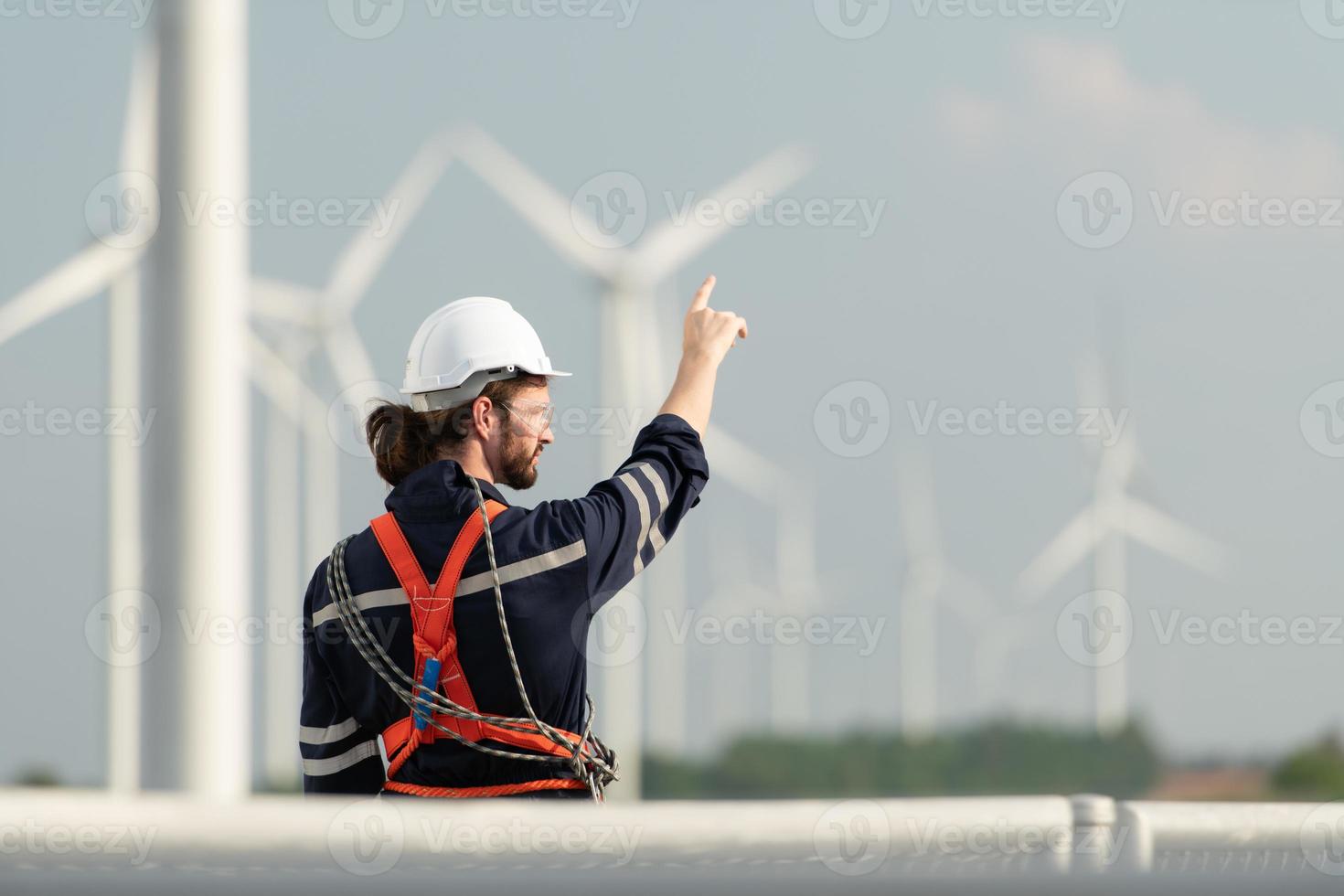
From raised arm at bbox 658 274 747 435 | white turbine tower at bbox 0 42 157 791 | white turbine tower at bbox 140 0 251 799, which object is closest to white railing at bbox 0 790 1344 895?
raised arm at bbox 658 274 747 435

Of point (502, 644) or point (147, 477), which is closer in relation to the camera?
point (502, 644)

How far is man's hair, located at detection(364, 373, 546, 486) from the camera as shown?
218 inches

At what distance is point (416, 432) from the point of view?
5578 mm

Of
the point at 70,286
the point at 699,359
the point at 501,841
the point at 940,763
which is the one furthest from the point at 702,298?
the point at 940,763

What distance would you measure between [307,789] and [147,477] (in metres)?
3.80

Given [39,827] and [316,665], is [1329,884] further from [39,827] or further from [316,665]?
[316,665]

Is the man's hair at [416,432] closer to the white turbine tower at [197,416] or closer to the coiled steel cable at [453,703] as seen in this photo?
the coiled steel cable at [453,703]

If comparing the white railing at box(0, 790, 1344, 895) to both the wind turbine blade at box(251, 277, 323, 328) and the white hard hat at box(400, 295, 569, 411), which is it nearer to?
the white hard hat at box(400, 295, 569, 411)

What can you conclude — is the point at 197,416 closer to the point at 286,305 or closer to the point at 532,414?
the point at 532,414

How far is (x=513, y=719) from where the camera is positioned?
5.07 meters

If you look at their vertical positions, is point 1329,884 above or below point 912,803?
above

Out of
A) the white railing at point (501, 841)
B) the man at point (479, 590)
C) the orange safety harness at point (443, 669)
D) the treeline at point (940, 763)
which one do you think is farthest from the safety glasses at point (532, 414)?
the treeline at point (940, 763)

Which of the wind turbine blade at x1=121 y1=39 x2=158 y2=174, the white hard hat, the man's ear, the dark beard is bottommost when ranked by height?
the dark beard

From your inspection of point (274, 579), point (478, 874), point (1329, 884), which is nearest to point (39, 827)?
point (478, 874)
